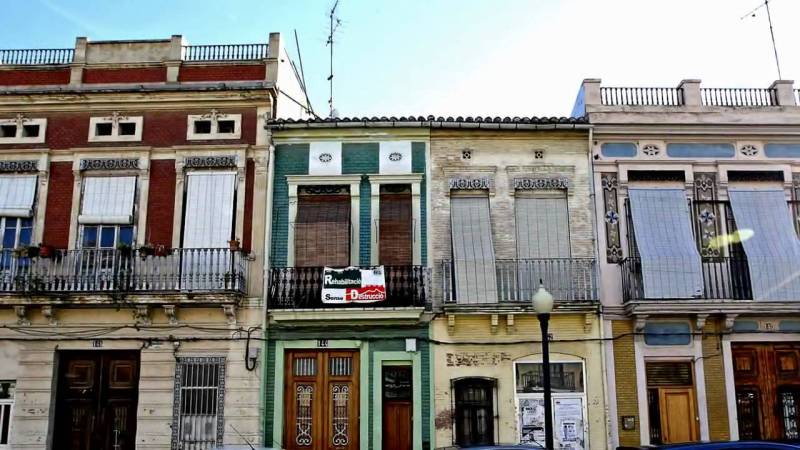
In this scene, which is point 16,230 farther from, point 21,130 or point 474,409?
point 474,409

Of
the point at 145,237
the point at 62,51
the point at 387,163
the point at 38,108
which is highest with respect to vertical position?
the point at 62,51

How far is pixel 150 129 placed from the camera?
709 inches

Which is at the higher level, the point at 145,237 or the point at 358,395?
the point at 145,237

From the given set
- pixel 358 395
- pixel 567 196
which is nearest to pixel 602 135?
pixel 567 196

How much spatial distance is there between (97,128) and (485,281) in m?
9.40

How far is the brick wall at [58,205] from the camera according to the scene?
17.5 meters

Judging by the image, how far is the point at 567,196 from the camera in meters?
17.8

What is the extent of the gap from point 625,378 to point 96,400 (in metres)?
11.2

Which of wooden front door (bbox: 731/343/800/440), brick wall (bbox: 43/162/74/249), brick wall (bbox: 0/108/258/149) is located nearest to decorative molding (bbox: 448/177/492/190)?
brick wall (bbox: 0/108/258/149)

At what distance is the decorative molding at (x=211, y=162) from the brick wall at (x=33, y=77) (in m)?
3.58

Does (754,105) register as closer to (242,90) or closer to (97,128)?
(242,90)

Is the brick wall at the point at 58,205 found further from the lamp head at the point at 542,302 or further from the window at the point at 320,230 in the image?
the lamp head at the point at 542,302

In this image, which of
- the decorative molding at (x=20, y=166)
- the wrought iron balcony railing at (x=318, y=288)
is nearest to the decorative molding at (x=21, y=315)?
the decorative molding at (x=20, y=166)

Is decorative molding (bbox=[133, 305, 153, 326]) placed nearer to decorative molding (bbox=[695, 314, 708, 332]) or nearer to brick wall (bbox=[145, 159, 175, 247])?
brick wall (bbox=[145, 159, 175, 247])
